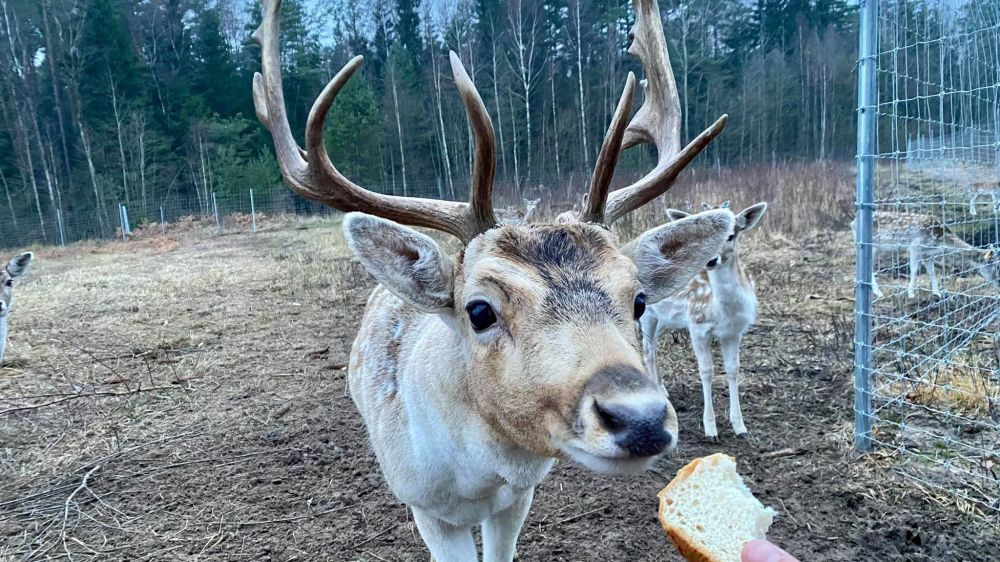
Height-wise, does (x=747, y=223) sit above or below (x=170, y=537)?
above

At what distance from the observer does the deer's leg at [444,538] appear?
7.87 ft

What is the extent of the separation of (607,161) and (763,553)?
1417 millimetres

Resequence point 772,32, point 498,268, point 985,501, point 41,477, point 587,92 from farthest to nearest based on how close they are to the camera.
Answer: point 772,32 < point 587,92 < point 41,477 < point 985,501 < point 498,268

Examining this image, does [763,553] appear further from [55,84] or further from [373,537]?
[55,84]

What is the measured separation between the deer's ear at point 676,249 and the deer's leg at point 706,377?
254 cm

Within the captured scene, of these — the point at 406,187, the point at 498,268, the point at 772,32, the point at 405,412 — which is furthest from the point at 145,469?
the point at 772,32

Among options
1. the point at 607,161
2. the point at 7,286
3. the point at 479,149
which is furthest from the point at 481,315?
the point at 7,286

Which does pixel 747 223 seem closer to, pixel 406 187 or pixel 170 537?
pixel 170 537

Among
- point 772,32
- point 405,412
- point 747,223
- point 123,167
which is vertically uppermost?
point 772,32

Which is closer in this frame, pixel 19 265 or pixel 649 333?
pixel 649 333

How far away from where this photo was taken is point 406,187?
30.6 meters

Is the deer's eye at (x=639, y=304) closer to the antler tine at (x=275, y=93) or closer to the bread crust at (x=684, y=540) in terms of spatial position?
the bread crust at (x=684, y=540)

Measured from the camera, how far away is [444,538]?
7.91 ft

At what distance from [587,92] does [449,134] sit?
7.38 m
